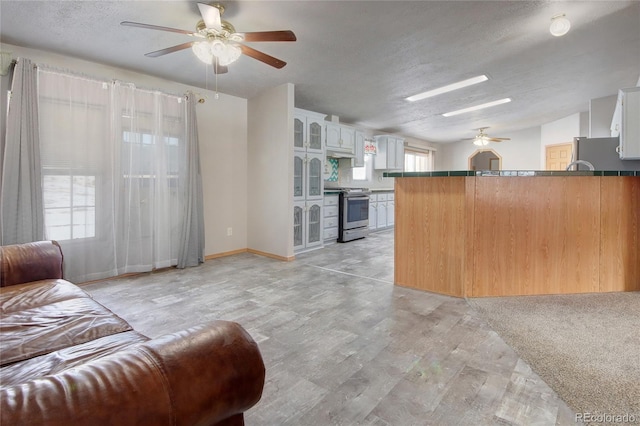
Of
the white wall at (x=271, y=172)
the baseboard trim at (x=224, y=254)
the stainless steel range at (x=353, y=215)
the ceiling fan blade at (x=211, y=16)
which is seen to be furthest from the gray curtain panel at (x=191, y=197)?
the stainless steel range at (x=353, y=215)

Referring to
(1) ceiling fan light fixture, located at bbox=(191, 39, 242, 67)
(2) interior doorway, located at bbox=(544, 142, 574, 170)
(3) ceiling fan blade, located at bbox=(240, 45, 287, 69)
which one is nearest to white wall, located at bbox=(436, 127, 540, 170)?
(2) interior doorway, located at bbox=(544, 142, 574, 170)

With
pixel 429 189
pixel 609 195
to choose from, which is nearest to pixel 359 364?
pixel 429 189

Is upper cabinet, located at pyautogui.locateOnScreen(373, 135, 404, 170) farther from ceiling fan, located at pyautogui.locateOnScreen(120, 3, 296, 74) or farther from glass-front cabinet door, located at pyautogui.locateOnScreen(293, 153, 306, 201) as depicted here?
ceiling fan, located at pyautogui.locateOnScreen(120, 3, 296, 74)

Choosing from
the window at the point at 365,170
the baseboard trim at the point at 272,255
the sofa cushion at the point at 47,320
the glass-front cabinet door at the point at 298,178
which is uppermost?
the window at the point at 365,170

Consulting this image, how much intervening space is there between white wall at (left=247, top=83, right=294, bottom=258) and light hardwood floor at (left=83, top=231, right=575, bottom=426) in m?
0.87

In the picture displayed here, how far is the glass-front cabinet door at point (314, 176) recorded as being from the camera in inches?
202

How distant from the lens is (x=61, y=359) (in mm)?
1200

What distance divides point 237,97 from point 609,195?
4.70 metres

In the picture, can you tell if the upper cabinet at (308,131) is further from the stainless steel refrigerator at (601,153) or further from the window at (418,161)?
the window at (418,161)

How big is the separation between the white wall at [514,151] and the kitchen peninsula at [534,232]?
5394 millimetres

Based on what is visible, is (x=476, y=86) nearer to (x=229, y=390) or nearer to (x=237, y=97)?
(x=237, y=97)

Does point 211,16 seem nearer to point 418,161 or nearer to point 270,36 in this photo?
point 270,36

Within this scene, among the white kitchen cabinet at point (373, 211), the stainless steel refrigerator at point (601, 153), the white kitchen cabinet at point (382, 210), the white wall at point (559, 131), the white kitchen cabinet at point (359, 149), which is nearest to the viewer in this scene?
the stainless steel refrigerator at point (601, 153)

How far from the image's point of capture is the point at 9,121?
115 inches
